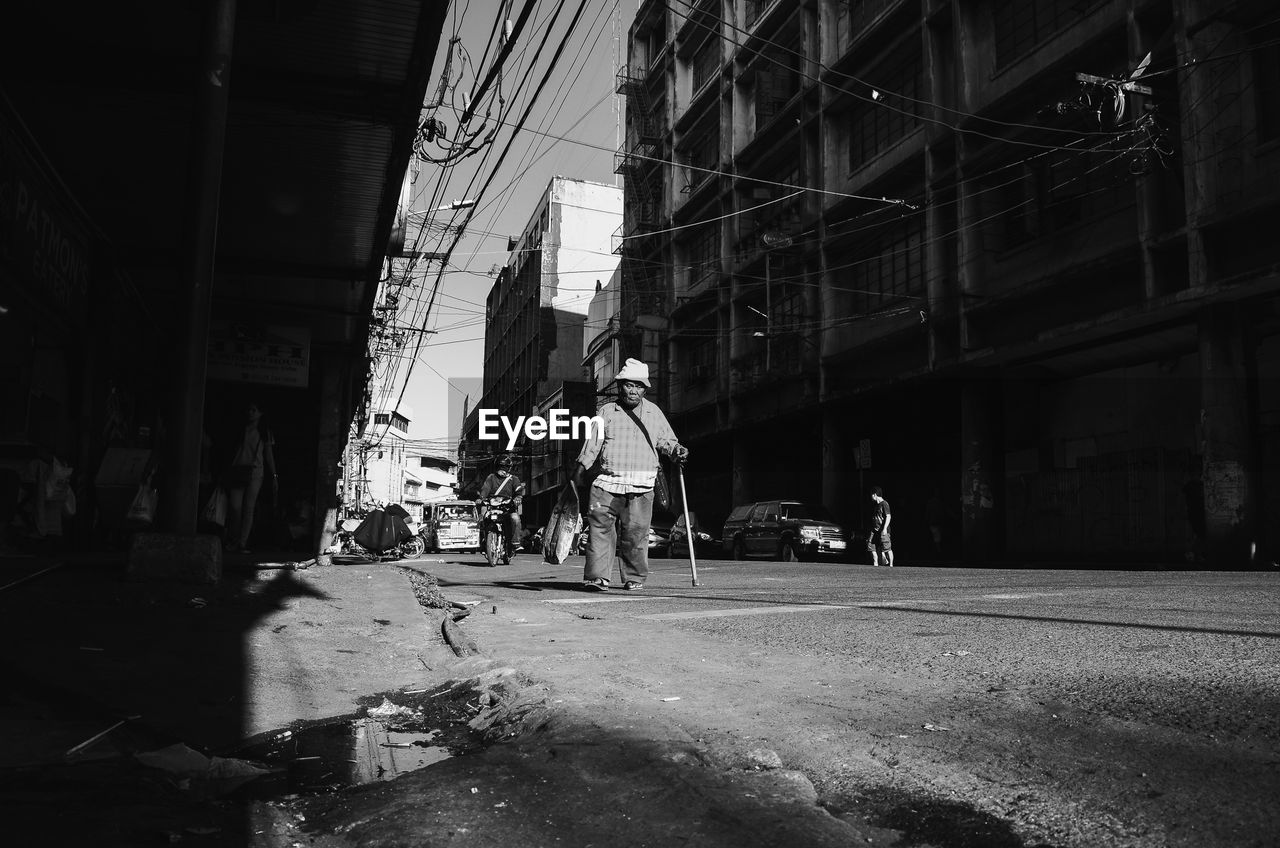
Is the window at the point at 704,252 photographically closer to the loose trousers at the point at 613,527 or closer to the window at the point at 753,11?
the window at the point at 753,11

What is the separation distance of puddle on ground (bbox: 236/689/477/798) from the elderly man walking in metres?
4.33

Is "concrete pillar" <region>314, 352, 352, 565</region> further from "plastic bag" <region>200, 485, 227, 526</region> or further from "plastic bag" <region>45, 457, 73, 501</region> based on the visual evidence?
"plastic bag" <region>45, 457, 73, 501</region>

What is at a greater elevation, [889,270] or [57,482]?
[889,270]

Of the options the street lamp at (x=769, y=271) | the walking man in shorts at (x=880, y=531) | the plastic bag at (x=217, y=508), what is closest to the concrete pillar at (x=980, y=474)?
the walking man in shorts at (x=880, y=531)

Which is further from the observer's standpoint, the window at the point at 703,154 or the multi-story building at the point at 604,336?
the multi-story building at the point at 604,336

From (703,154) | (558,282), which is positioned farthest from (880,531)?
(558,282)

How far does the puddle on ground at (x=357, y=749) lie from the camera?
259cm

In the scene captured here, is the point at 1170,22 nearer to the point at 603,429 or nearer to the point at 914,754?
the point at 603,429

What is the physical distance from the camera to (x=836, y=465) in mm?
29141

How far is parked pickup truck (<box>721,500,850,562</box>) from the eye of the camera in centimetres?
2480

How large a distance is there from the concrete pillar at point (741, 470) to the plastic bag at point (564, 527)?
90.1ft

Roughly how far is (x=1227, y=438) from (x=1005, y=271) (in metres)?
7.49

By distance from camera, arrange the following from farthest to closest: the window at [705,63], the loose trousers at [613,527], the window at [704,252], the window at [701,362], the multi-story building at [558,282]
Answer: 1. the multi-story building at [558,282]
2. the window at [705,63]
3. the window at [701,362]
4. the window at [704,252]
5. the loose trousers at [613,527]
